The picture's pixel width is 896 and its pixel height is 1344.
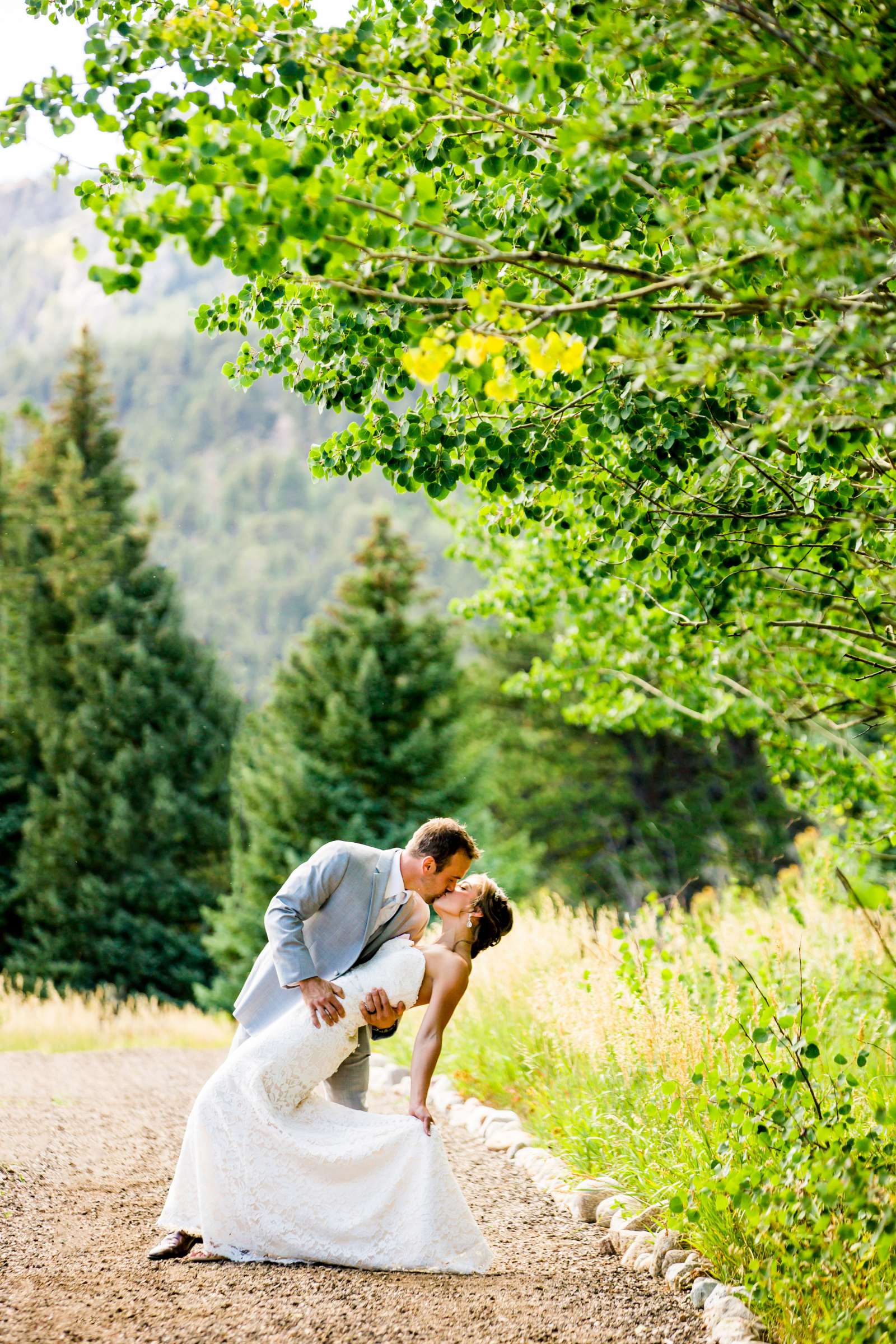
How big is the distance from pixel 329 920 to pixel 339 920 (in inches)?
1.5

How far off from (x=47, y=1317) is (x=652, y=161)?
344cm

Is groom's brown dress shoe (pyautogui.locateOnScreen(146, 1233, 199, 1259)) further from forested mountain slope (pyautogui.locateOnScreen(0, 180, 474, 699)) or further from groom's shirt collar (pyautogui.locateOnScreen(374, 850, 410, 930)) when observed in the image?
forested mountain slope (pyautogui.locateOnScreen(0, 180, 474, 699))

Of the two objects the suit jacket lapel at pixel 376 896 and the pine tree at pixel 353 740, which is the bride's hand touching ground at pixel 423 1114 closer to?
the suit jacket lapel at pixel 376 896

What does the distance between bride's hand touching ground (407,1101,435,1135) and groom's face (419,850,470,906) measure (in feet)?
2.42

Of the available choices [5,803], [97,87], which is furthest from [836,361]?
[5,803]

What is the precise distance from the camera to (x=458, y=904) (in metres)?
A: 4.22

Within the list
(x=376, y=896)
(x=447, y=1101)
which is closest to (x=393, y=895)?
(x=376, y=896)

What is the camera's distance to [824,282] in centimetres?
238

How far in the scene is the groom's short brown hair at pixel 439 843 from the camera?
4.12 metres

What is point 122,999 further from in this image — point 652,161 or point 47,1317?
point 652,161

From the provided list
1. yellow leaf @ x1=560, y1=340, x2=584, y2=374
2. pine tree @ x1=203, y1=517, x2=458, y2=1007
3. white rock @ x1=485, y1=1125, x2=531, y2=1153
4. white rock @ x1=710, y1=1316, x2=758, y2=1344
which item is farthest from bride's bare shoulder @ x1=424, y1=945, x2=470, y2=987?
pine tree @ x1=203, y1=517, x2=458, y2=1007

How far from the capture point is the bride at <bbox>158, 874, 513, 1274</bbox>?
12.1 feet

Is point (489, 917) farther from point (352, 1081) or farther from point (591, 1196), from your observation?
point (591, 1196)

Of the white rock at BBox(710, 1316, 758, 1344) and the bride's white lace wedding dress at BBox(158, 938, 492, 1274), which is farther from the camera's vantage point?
the bride's white lace wedding dress at BBox(158, 938, 492, 1274)
